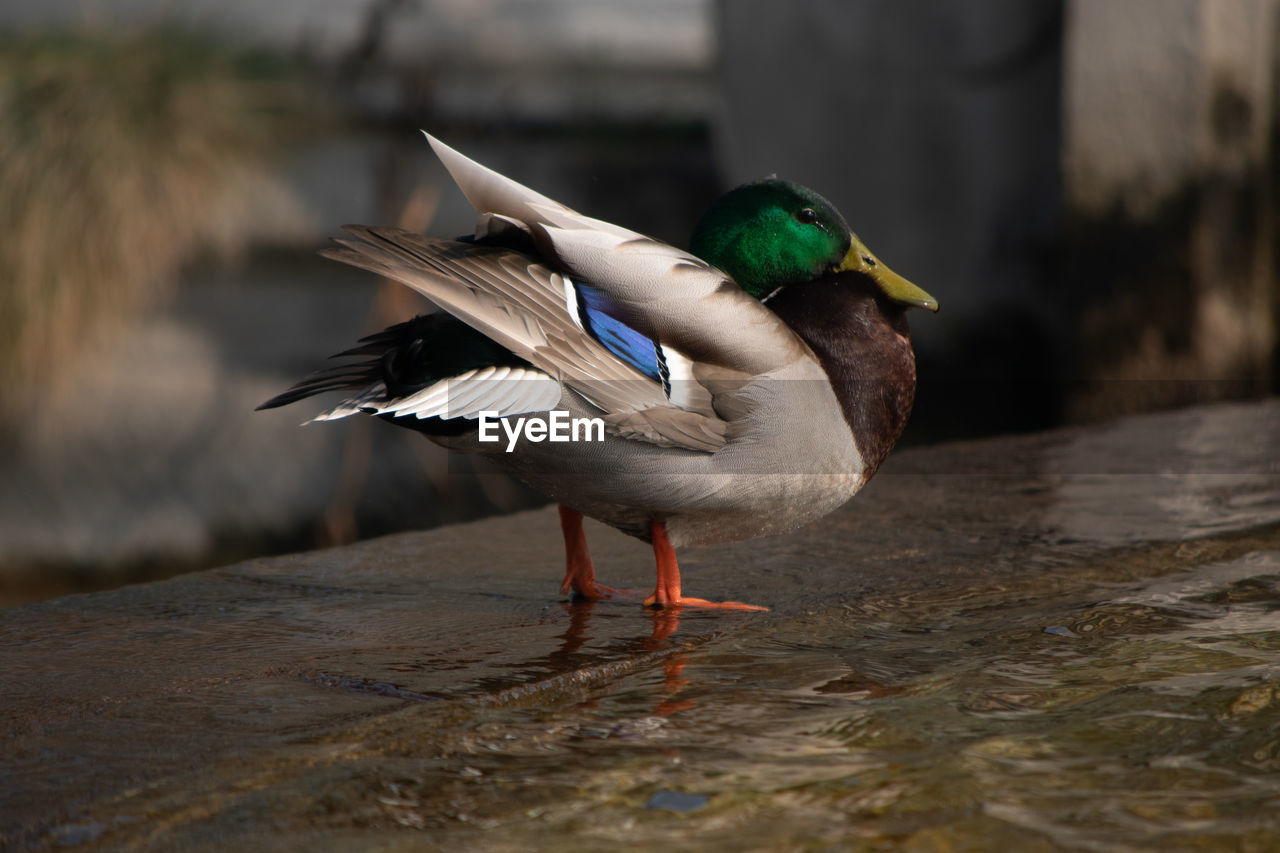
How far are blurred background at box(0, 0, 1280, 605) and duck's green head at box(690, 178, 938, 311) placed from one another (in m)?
3.21

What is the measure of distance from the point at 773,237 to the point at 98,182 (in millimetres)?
3473

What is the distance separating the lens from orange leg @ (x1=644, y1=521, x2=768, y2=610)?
2119 mm

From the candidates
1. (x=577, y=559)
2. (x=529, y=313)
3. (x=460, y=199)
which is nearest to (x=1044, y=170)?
(x=460, y=199)

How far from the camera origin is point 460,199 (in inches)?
233

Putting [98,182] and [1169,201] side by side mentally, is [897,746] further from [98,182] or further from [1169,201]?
[98,182]

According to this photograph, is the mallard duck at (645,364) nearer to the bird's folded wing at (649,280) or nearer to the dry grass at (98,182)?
the bird's folded wing at (649,280)

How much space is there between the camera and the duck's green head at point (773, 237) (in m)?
2.13

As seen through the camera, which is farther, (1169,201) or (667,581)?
(1169,201)

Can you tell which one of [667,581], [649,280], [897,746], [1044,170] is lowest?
[897,746]

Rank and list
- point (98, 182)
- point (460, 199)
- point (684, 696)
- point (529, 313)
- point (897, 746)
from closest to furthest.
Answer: point (897, 746) → point (684, 696) → point (529, 313) → point (98, 182) → point (460, 199)

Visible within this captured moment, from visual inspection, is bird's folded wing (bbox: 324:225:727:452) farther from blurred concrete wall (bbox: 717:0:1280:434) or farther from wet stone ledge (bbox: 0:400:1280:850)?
blurred concrete wall (bbox: 717:0:1280:434)

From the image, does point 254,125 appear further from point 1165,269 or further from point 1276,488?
point 1276,488

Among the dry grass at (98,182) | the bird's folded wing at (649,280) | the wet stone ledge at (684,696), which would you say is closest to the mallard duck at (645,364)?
the bird's folded wing at (649,280)

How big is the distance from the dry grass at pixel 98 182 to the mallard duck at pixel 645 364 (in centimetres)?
313
